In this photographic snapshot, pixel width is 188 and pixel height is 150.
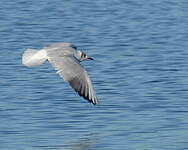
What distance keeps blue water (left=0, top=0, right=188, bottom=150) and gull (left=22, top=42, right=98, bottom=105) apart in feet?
1.79

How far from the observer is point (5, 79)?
1238 centimetres

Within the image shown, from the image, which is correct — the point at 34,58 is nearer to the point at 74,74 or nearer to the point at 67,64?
the point at 67,64

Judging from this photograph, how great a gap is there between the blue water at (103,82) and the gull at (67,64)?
21.5 inches

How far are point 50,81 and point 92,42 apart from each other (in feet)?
11.6

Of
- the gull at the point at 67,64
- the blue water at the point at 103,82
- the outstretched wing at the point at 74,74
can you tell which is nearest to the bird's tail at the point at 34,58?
the gull at the point at 67,64

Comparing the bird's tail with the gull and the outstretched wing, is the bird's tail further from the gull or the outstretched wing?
the outstretched wing

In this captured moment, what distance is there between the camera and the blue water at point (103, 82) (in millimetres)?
9141

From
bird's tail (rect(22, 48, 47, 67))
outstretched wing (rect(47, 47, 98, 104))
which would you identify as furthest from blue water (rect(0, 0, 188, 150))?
bird's tail (rect(22, 48, 47, 67))

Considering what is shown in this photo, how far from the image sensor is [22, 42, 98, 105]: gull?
29.7 ft

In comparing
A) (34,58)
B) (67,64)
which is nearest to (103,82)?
(34,58)

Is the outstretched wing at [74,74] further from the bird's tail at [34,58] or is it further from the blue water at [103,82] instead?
the blue water at [103,82]

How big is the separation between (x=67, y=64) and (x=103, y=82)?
9.93 ft

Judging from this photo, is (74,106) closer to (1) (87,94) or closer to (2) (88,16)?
(1) (87,94)

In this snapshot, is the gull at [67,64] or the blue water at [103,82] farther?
the blue water at [103,82]
